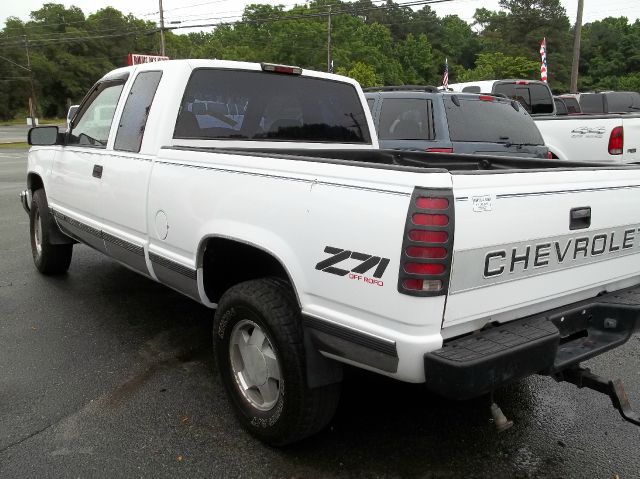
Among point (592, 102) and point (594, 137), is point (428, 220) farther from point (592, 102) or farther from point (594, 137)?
point (592, 102)

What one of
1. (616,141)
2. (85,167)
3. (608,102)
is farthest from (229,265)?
(608,102)

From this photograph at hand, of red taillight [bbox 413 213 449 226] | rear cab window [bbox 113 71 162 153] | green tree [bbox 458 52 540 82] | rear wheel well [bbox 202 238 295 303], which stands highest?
green tree [bbox 458 52 540 82]

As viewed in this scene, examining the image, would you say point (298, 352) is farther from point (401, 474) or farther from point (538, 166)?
point (538, 166)

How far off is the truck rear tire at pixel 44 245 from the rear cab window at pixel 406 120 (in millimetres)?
4142

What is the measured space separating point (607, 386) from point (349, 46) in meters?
68.5

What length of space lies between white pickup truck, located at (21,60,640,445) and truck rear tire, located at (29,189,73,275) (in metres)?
1.67

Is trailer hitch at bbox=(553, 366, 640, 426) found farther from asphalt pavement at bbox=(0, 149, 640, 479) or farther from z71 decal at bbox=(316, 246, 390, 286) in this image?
z71 decal at bbox=(316, 246, 390, 286)

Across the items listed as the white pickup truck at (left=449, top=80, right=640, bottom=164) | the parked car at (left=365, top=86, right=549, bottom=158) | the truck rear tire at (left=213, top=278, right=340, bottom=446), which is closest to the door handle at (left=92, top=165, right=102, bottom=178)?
the truck rear tire at (left=213, top=278, right=340, bottom=446)

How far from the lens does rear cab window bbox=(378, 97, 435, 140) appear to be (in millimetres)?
7391

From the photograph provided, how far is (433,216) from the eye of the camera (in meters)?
2.18

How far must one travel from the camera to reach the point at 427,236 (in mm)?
2189

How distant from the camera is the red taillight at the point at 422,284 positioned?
2217 millimetres

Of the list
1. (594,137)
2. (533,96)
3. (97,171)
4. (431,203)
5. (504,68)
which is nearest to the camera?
(431,203)

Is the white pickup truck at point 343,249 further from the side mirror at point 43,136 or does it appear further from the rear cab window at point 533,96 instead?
the rear cab window at point 533,96
